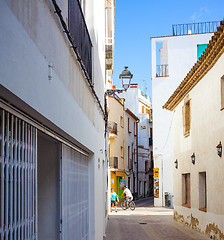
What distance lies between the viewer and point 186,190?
63.3ft

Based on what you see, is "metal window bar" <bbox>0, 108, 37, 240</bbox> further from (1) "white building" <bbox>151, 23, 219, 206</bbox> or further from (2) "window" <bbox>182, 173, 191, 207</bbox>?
(1) "white building" <bbox>151, 23, 219, 206</bbox>

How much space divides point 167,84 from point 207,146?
19.1 m

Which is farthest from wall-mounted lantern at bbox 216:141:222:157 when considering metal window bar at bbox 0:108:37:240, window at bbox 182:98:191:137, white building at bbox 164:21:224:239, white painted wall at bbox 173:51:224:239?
metal window bar at bbox 0:108:37:240

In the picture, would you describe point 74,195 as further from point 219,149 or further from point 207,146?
point 207,146

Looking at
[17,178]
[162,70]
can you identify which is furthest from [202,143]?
Result: [162,70]

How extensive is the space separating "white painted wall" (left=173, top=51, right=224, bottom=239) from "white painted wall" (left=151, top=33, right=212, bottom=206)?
14.2 m

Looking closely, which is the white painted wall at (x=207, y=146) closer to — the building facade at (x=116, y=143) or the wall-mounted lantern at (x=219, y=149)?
the wall-mounted lantern at (x=219, y=149)

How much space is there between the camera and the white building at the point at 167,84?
33.4m

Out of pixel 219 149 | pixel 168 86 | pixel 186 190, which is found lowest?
pixel 186 190

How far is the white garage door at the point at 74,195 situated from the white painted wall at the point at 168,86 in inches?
985

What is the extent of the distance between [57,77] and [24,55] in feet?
4.54

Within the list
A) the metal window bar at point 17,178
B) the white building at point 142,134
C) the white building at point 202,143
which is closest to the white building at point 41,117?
the metal window bar at point 17,178

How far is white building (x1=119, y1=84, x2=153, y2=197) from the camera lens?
169 ft

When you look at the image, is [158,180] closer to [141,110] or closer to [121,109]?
[121,109]
